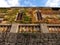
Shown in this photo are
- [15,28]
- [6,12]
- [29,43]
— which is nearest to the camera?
[29,43]

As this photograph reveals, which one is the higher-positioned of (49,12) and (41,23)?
(49,12)

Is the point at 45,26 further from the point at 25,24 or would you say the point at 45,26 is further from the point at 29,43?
the point at 29,43

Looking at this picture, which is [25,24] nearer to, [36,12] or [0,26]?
[0,26]

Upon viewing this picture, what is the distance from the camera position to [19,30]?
523 cm

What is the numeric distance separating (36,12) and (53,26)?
1665 millimetres

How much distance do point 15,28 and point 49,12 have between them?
2229 mm

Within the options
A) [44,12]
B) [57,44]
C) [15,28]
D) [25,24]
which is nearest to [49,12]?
[44,12]

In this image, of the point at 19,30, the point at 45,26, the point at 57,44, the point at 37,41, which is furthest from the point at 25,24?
the point at 57,44

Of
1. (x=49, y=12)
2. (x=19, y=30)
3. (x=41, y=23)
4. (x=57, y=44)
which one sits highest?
(x=49, y=12)

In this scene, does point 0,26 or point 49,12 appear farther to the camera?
point 49,12

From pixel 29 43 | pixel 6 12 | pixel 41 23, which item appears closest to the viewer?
pixel 29 43

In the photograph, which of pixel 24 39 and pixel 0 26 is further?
pixel 0 26

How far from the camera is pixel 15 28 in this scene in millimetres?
5223

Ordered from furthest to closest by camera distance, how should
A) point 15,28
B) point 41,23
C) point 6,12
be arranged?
point 6,12 < point 41,23 < point 15,28
